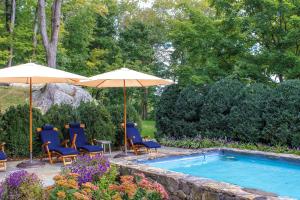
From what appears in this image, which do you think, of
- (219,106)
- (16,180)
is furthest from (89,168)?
(219,106)

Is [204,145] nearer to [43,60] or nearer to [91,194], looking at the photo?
[91,194]

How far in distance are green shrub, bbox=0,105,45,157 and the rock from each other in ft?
18.0

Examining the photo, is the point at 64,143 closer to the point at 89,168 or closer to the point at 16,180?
the point at 89,168

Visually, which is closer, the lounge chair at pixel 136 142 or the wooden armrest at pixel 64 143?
the wooden armrest at pixel 64 143

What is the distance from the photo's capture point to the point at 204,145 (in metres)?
12.1

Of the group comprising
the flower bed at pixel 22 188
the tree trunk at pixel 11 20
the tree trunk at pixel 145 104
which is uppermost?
the tree trunk at pixel 11 20

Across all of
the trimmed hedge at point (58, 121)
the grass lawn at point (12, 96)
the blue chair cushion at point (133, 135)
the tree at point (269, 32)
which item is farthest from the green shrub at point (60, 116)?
the grass lawn at point (12, 96)

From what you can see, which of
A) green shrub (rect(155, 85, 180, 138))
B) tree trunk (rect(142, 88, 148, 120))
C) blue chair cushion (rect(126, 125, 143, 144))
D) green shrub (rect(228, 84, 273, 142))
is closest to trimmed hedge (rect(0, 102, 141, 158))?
blue chair cushion (rect(126, 125, 143, 144))

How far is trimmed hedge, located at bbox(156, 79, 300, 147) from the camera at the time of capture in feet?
35.4

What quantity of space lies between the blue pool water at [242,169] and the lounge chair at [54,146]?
2.09m

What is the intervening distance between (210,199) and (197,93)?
8.14 metres

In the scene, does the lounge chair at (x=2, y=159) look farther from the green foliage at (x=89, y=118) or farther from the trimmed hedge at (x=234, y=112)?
the trimmed hedge at (x=234, y=112)

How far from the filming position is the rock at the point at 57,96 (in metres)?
16.0

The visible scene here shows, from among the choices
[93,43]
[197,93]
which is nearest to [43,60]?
[93,43]
